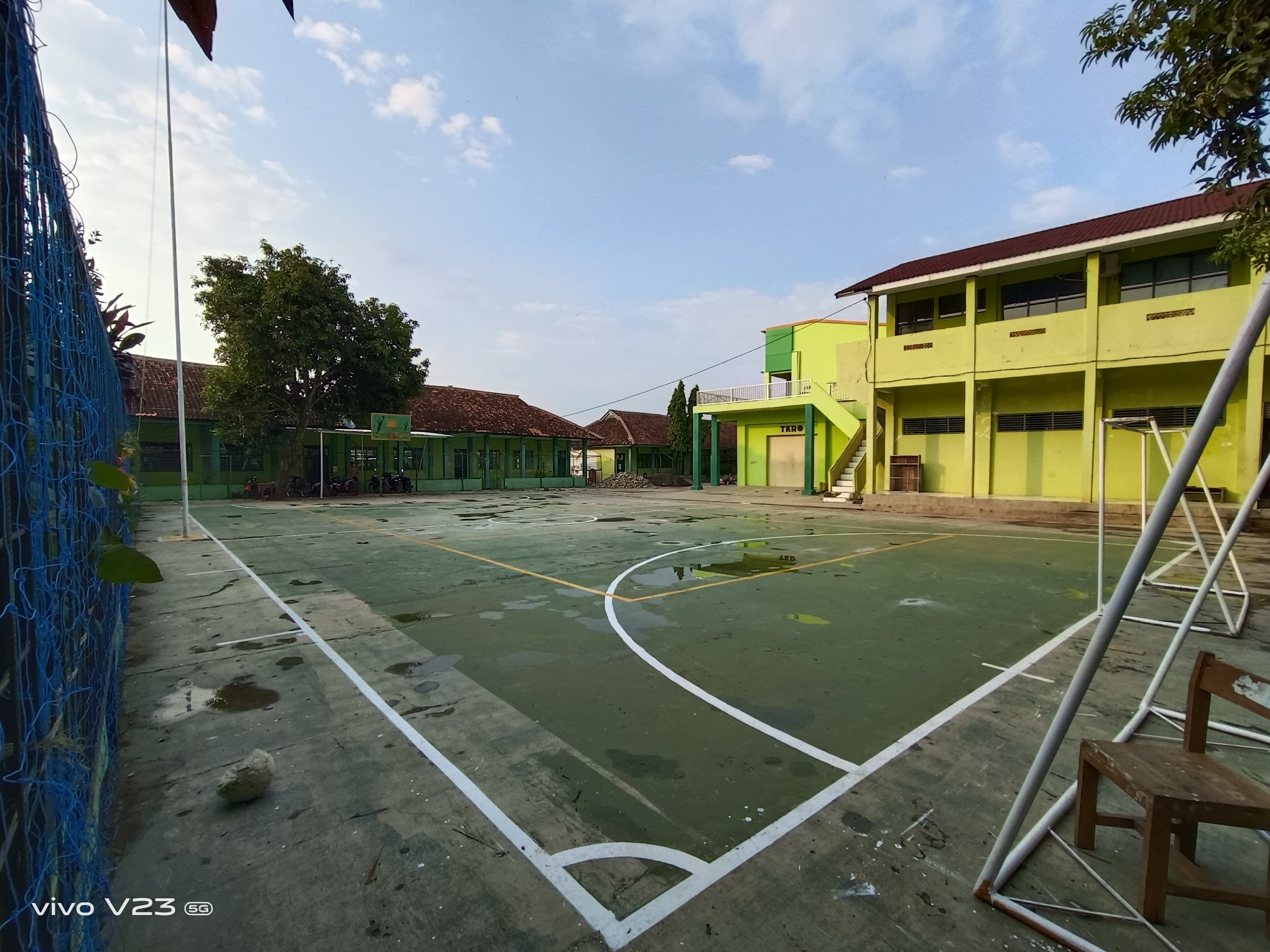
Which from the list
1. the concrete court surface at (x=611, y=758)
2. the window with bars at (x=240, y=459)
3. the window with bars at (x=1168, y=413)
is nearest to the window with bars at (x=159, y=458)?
the window with bars at (x=240, y=459)

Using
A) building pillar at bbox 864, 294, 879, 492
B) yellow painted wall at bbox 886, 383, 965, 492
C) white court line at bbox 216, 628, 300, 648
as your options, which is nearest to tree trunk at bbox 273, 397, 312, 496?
white court line at bbox 216, 628, 300, 648

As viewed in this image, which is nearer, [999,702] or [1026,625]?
[999,702]

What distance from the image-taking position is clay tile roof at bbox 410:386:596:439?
31.1 metres

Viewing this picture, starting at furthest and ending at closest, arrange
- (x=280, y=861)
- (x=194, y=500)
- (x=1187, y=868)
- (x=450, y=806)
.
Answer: (x=194, y=500), (x=450, y=806), (x=280, y=861), (x=1187, y=868)

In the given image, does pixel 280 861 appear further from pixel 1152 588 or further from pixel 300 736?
pixel 1152 588

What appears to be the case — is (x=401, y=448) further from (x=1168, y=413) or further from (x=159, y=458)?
(x=1168, y=413)

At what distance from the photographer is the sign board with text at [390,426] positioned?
2461 centimetres

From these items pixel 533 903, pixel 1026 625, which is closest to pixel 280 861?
pixel 533 903

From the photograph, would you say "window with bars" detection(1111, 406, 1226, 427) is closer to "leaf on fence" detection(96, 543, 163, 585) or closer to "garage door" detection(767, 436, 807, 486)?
"garage door" detection(767, 436, 807, 486)

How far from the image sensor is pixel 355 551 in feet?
34.1

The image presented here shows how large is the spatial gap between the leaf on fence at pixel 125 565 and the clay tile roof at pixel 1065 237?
1841 centimetres

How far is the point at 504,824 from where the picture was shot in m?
2.69

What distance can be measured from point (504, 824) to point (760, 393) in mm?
25663

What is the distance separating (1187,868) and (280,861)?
360 cm
